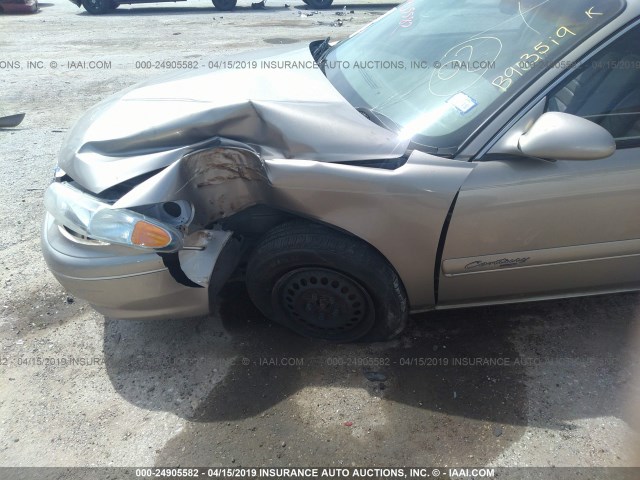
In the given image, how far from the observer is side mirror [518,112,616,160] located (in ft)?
6.00

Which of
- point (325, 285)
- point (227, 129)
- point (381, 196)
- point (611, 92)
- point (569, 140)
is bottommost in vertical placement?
point (325, 285)

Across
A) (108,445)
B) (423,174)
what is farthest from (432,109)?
(108,445)

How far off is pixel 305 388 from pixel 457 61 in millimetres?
1747

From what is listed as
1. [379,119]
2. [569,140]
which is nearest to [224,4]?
[379,119]

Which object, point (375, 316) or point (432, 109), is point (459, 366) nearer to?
point (375, 316)

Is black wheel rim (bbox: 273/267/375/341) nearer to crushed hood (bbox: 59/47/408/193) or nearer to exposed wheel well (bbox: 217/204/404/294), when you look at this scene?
exposed wheel well (bbox: 217/204/404/294)

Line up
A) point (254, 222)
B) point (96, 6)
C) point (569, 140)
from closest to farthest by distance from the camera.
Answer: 1. point (569, 140)
2. point (254, 222)
3. point (96, 6)

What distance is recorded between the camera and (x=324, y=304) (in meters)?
2.37

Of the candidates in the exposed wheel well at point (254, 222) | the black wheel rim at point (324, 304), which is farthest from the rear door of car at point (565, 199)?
the exposed wheel well at point (254, 222)

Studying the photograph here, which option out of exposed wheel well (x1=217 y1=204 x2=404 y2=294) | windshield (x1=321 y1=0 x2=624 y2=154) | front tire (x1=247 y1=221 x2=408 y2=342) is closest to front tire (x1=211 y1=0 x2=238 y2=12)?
windshield (x1=321 y1=0 x2=624 y2=154)

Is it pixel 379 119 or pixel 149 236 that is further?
pixel 379 119

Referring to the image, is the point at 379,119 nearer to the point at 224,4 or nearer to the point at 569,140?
the point at 569,140

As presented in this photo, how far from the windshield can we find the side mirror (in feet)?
0.81

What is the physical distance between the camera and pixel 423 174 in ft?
6.53
